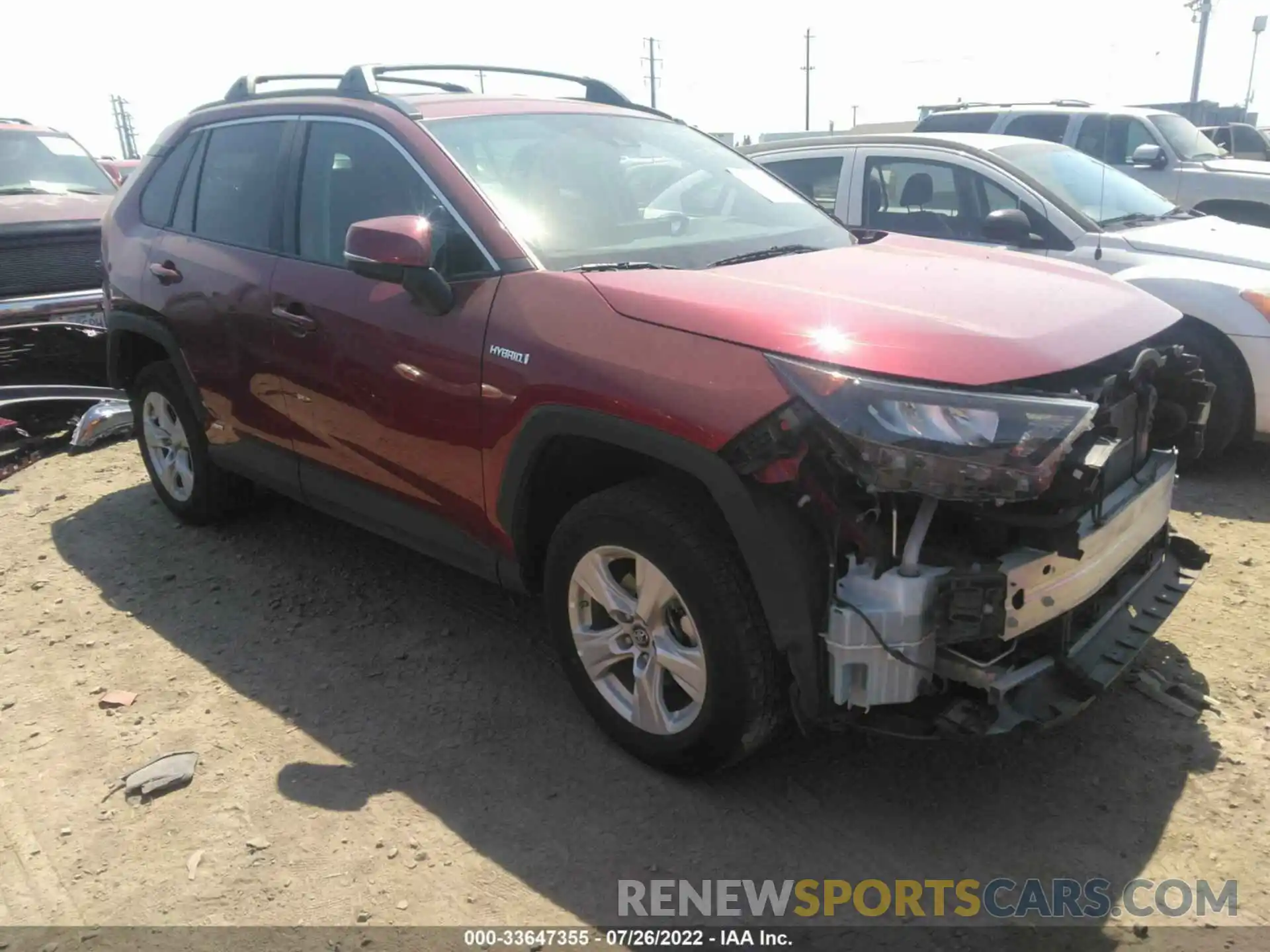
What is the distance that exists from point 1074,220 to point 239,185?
14.7ft

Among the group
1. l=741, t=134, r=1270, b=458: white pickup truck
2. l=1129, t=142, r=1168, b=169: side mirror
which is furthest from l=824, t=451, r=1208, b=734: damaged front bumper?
l=1129, t=142, r=1168, b=169: side mirror

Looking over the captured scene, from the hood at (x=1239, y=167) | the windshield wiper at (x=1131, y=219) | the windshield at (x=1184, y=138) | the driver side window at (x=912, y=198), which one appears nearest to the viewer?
the windshield wiper at (x=1131, y=219)

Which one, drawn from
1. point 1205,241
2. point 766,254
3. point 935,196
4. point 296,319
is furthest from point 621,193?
point 1205,241

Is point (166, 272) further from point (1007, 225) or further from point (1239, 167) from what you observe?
point (1239, 167)

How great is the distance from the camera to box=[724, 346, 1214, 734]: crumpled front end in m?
2.31

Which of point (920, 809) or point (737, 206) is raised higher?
point (737, 206)

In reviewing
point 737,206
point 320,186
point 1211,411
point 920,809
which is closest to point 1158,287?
point 1211,411

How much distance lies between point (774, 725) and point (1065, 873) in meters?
0.80

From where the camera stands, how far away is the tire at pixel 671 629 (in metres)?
2.62

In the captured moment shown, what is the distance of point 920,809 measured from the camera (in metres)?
2.84

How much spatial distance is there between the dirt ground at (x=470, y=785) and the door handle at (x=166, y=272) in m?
1.45

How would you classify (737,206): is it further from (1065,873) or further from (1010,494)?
(1065,873)

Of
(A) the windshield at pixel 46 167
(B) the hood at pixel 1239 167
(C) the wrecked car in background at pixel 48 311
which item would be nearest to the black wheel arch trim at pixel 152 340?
(C) the wrecked car in background at pixel 48 311

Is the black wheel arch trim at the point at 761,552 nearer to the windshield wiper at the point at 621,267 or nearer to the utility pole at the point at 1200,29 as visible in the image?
the windshield wiper at the point at 621,267
